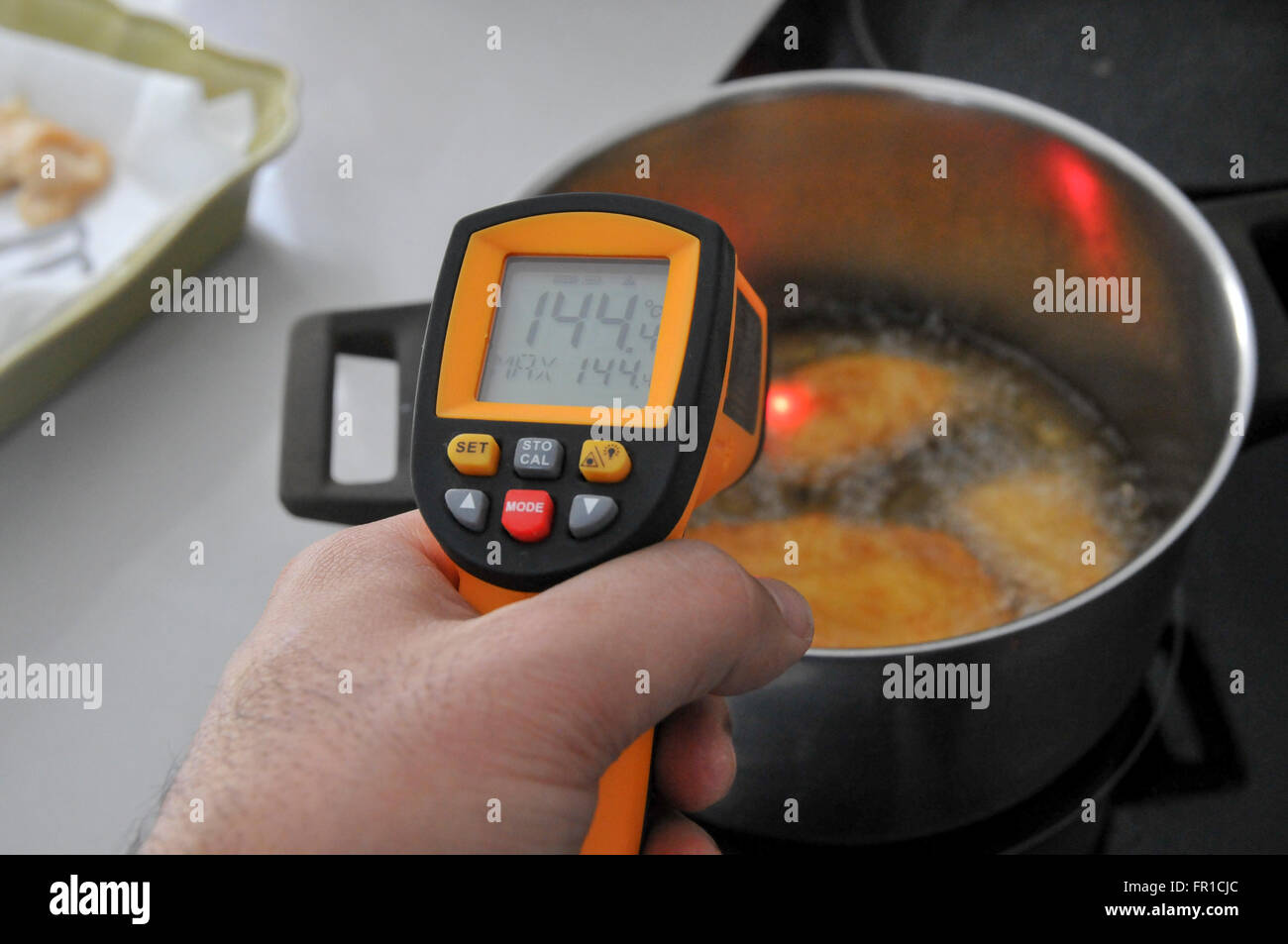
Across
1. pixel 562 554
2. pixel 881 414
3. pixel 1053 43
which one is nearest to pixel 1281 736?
pixel 881 414

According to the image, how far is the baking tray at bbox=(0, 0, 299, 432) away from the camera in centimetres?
82

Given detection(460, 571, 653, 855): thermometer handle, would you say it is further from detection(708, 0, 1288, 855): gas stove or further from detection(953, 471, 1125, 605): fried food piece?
detection(953, 471, 1125, 605): fried food piece

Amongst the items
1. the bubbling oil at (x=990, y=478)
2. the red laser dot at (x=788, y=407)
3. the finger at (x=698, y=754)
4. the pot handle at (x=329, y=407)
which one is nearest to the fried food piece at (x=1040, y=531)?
the bubbling oil at (x=990, y=478)

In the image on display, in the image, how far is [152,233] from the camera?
0.89 metres

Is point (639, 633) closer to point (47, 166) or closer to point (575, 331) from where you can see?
point (575, 331)

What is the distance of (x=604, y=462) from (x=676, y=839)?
0.70ft

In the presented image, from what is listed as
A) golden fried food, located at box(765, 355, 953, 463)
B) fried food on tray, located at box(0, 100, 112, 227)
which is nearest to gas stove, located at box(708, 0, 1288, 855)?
golden fried food, located at box(765, 355, 953, 463)

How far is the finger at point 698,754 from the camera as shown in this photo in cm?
51

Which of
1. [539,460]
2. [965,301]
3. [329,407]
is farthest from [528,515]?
[965,301]

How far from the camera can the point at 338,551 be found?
0.47 metres

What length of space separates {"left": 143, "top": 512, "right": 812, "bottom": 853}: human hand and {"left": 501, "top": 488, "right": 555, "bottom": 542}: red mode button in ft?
0.11

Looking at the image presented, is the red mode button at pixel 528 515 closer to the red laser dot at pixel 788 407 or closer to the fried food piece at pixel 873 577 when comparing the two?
the fried food piece at pixel 873 577

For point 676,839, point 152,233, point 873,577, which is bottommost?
point 676,839

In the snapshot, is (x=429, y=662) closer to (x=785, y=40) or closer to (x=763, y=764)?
(x=763, y=764)
